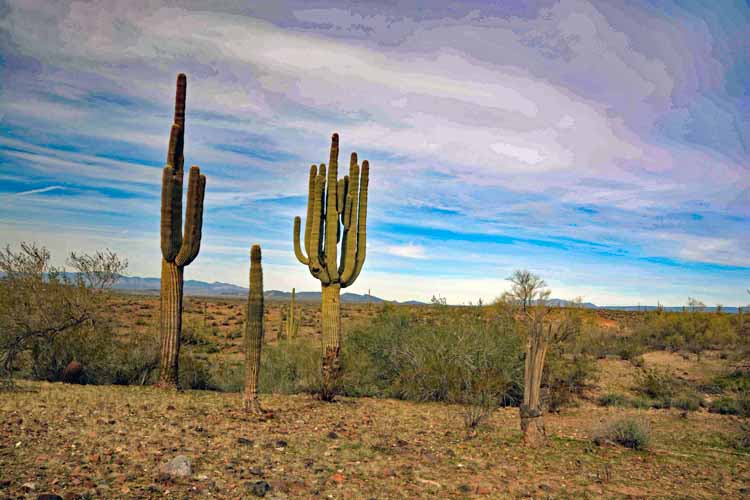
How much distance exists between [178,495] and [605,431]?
769cm

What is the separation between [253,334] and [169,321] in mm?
3326

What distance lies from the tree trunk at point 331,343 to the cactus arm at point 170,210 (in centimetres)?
376

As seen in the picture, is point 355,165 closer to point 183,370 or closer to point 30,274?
point 183,370

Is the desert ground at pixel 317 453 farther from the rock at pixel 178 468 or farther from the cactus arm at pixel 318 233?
the cactus arm at pixel 318 233

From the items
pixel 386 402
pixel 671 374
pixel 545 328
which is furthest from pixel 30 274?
pixel 671 374

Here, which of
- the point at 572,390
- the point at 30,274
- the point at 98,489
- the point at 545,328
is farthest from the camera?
the point at 572,390

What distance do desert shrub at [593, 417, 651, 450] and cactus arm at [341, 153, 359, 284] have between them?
22.2 feet

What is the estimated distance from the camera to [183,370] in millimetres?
15391

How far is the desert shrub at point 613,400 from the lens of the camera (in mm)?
15686

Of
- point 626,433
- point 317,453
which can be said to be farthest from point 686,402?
point 317,453

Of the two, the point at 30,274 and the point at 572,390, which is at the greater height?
the point at 30,274

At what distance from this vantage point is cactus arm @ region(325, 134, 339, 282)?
14102 millimetres

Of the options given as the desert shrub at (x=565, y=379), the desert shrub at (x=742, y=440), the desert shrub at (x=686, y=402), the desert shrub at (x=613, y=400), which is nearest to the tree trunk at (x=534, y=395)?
the desert shrub at (x=742, y=440)

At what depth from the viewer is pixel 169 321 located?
13.5m
